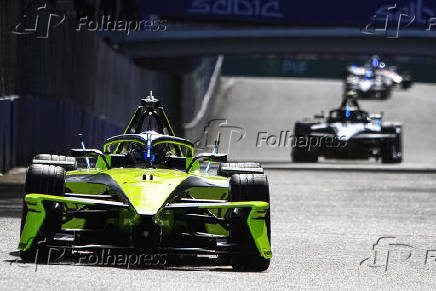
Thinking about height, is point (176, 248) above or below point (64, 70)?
below

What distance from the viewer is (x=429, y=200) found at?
20.1m

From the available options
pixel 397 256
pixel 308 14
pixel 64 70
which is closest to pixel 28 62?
pixel 64 70

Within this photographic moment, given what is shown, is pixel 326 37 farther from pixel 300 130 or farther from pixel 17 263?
pixel 17 263

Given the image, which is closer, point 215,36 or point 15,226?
point 15,226

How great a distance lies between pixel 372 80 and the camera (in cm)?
6350

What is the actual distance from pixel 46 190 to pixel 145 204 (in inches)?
32.5

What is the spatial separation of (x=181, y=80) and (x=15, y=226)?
35787 mm

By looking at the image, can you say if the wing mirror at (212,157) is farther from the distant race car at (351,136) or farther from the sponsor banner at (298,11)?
the sponsor banner at (298,11)

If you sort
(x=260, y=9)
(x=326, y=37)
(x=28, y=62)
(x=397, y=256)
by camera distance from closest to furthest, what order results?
(x=397, y=256) < (x=28, y=62) < (x=260, y=9) < (x=326, y=37)

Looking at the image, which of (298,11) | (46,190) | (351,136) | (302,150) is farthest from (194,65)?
(46,190)

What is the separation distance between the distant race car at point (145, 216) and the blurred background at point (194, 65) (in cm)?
212

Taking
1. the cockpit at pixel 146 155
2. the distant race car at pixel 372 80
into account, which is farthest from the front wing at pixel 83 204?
the distant race car at pixel 372 80

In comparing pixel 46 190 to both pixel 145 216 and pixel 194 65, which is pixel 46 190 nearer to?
pixel 145 216

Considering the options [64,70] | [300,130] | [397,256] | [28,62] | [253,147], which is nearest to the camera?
[397,256]
